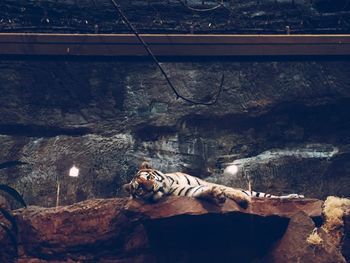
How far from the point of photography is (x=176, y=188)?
6.20 m

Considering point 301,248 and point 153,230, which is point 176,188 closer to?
point 153,230

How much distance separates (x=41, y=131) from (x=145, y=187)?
146 cm

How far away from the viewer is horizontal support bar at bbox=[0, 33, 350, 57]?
21.6 ft

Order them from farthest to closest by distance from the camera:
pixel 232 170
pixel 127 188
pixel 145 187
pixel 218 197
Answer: pixel 232 170 → pixel 127 188 → pixel 145 187 → pixel 218 197

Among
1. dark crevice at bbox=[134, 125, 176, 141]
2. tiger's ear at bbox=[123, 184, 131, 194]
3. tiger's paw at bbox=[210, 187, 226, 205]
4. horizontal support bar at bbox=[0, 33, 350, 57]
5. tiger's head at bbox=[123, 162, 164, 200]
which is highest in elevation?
horizontal support bar at bbox=[0, 33, 350, 57]

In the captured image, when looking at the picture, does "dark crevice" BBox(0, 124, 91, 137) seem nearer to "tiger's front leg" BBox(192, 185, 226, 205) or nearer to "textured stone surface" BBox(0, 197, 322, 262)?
"textured stone surface" BBox(0, 197, 322, 262)

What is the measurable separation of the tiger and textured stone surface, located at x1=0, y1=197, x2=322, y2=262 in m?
0.08

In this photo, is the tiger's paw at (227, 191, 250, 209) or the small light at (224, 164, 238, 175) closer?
the tiger's paw at (227, 191, 250, 209)

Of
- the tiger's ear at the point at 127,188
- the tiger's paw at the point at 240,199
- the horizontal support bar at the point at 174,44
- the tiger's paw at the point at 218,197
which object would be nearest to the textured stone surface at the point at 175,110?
the horizontal support bar at the point at 174,44

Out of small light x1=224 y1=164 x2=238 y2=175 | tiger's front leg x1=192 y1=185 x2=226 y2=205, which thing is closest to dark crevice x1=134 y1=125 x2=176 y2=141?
small light x1=224 y1=164 x2=238 y2=175

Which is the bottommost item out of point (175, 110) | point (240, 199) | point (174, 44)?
point (240, 199)

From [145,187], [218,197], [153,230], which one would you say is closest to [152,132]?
[145,187]

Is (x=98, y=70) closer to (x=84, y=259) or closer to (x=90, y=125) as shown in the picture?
(x=90, y=125)

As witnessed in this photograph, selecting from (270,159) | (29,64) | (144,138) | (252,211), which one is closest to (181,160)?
(144,138)
